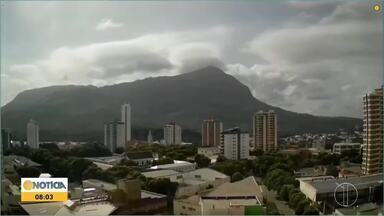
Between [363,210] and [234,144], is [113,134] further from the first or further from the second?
[363,210]

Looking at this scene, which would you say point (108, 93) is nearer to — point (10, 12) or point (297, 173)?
point (10, 12)

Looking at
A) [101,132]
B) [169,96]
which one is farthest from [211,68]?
[101,132]

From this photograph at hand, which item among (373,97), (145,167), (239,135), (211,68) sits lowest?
(145,167)

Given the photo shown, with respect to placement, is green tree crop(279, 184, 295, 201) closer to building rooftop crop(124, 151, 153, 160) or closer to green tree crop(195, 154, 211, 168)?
green tree crop(195, 154, 211, 168)

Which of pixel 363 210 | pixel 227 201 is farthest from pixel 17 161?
pixel 363 210

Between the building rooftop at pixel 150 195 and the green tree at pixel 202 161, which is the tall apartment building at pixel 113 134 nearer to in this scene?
the building rooftop at pixel 150 195

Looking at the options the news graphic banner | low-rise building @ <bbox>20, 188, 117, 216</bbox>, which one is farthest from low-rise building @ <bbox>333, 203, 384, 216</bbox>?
the news graphic banner
